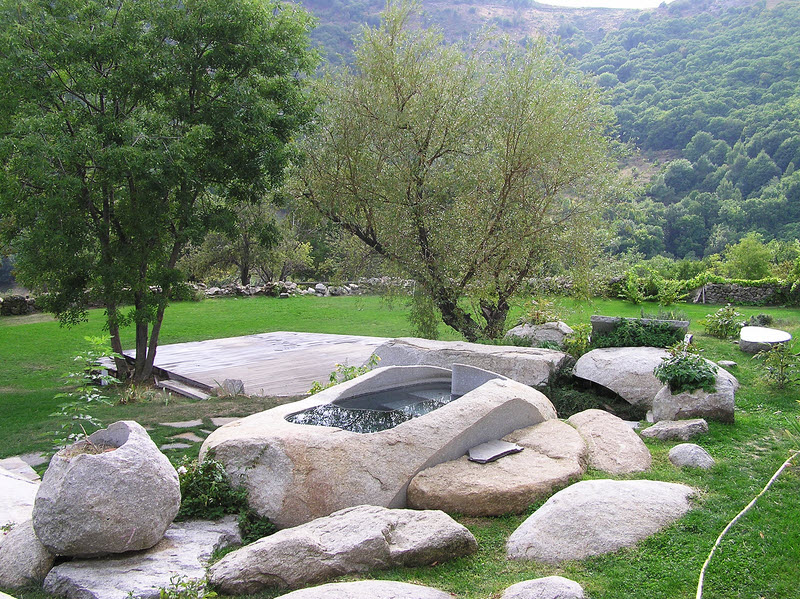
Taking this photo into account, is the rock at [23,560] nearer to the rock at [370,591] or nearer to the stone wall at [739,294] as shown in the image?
the rock at [370,591]

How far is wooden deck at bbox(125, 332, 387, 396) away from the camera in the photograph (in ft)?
32.6

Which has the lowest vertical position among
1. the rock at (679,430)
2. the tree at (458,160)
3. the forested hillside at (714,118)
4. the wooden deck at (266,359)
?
the wooden deck at (266,359)

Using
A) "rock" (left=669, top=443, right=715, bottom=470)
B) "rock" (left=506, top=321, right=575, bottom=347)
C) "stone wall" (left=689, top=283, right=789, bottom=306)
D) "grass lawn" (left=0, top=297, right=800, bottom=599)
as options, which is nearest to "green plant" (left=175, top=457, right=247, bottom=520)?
"grass lawn" (left=0, top=297, right=800, bottom=599)

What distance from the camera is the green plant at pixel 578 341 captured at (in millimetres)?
9297

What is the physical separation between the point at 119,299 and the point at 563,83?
807cm

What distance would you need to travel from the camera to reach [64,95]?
9.22 meters

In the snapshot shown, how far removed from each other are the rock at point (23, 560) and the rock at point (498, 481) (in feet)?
8.14

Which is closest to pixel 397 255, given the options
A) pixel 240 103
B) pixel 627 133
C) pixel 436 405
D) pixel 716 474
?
pixel 240 103

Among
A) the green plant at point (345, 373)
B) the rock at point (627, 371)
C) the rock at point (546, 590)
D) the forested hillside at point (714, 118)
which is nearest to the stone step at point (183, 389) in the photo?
the green plant at point (345, 373)

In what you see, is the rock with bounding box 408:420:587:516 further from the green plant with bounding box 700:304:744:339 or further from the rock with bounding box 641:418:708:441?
the green plant with bounding box 700:304:744:339

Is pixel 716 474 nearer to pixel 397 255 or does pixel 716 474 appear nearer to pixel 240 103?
pixel 397 255

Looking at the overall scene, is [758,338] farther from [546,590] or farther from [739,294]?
[546,590]

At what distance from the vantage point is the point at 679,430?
6.21 meters

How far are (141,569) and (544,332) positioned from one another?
8104mm
